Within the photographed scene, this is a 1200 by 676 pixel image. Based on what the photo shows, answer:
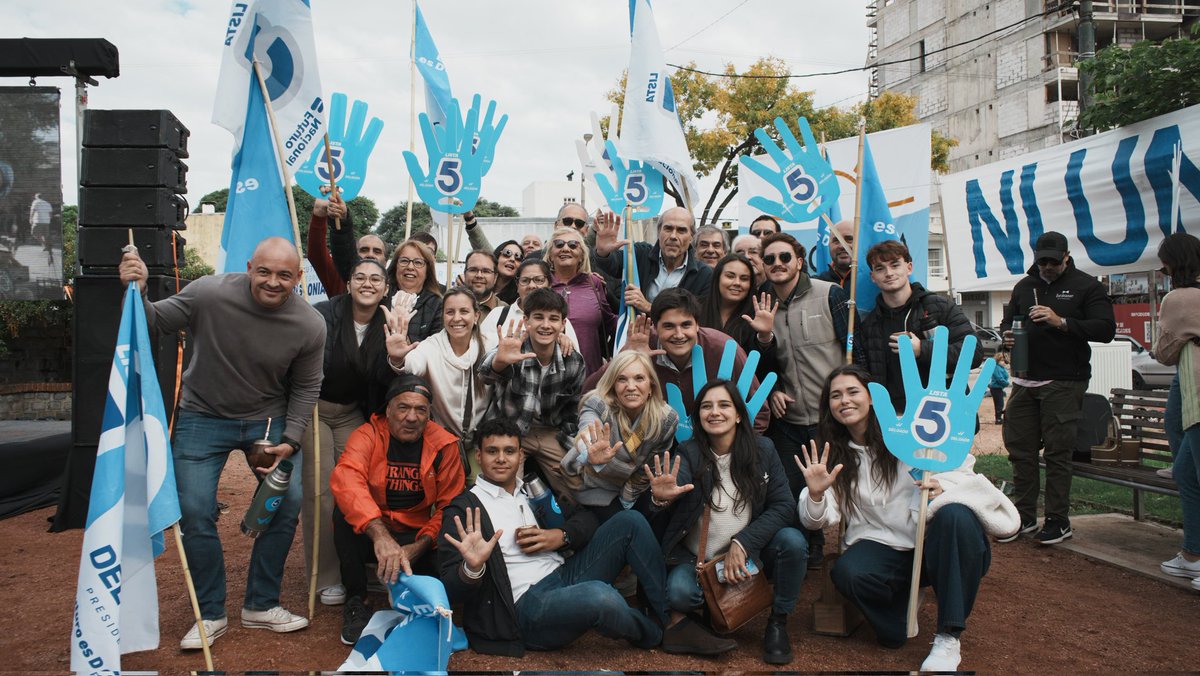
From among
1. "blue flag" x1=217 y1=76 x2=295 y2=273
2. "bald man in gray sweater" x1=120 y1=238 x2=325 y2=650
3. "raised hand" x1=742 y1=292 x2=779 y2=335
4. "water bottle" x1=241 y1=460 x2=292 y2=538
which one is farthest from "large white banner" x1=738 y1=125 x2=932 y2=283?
"water bottle" x1=241 y1=460 x2=292 y2=538

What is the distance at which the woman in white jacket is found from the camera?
3617 mm

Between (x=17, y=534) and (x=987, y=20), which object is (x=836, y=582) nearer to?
(x=17, y=534)

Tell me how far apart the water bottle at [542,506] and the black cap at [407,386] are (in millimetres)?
669

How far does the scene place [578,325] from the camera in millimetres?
5062

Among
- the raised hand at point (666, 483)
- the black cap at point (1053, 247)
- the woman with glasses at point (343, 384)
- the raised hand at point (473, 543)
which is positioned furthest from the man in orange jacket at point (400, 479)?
the black cap at point (1053, 247)

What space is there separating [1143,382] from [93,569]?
16902mm

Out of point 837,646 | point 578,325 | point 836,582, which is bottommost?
point 837,646

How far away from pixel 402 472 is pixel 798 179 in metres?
3.32

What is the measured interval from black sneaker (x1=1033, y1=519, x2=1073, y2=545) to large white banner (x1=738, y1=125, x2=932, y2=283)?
201 cm

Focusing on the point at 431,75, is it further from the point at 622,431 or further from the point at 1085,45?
the point at 1085,45

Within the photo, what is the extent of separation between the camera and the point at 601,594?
3.69 meters

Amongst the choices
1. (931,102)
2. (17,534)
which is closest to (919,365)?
(17,534)

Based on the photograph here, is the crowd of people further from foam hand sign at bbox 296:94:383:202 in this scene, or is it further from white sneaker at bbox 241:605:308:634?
foam hand sign at bbox 296:94:383:202

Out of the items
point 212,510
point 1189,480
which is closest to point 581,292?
point 212,510
